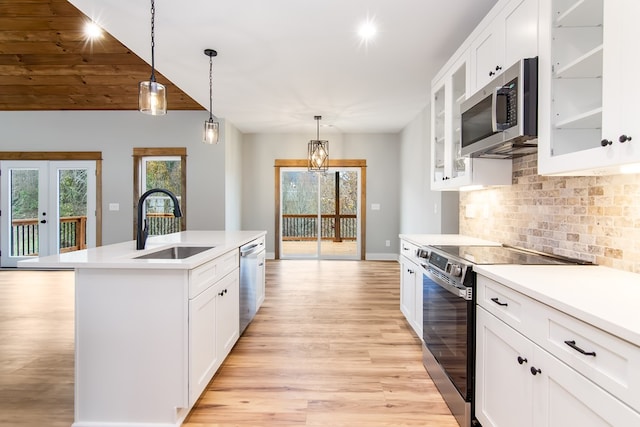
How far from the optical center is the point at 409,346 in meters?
2.87

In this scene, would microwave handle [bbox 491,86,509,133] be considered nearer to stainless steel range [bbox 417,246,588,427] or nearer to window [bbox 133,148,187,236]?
stainless steel range [bbox 417,246,588,427]

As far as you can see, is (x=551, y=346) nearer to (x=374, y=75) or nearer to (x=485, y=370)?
(x=485, y=370)

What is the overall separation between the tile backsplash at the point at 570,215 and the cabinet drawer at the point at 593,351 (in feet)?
2.38

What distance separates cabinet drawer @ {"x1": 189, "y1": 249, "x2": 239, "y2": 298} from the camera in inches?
74.3

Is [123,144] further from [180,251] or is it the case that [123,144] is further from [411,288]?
[411,288]

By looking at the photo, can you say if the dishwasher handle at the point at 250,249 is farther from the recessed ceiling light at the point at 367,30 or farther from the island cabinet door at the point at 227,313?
the recessed ceiling light at the point at 367,30

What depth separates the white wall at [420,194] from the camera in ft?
14.3

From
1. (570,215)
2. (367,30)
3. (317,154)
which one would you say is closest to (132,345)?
(570,215)

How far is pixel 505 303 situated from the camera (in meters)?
1.49

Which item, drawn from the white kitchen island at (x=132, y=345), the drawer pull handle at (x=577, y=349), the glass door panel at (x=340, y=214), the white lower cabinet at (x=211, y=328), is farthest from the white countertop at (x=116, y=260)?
the glass door panel at (x=340, y=214)

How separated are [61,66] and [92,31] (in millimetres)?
1220

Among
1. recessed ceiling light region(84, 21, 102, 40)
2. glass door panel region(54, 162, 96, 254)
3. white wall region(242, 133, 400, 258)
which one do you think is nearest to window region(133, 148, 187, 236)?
glass door panel region(54, 162, 96, 254)

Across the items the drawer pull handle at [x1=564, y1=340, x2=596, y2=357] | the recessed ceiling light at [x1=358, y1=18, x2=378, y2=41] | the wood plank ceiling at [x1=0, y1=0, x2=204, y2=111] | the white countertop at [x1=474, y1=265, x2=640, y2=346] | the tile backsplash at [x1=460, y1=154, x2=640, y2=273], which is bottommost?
the drawer pull handle at [x1=564, y1=340, x2=596, y2=357]

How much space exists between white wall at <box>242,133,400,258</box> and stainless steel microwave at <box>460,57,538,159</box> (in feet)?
15.5
